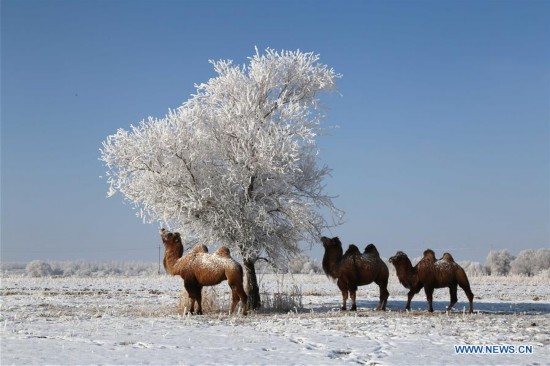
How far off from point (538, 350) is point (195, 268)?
29.6 ft

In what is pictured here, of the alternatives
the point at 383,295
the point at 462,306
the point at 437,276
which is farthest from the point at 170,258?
the point at 462,306

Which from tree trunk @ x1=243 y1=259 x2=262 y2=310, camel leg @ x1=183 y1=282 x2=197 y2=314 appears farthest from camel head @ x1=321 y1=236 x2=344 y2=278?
camel leg @ x1=183 y1=282 x2=197 y2=314

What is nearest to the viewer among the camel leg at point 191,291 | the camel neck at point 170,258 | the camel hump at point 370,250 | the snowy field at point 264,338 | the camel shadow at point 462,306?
the snowy field at point 264,338

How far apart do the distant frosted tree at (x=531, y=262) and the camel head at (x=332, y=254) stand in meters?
52.7

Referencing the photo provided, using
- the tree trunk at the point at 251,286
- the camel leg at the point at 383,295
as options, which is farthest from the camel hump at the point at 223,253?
the camel leg at the point at 383,295

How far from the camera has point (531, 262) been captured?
6981 centimetres

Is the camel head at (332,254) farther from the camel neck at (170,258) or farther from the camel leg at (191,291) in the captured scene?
the camel neck at (170,258)

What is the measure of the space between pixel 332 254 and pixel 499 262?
2090 inches

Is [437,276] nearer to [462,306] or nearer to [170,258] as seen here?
[462,306]

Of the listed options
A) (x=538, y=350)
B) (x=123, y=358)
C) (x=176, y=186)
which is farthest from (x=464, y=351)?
(x=176, y=186)

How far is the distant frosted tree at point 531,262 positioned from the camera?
6794 cm

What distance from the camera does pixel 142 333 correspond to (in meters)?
13.2

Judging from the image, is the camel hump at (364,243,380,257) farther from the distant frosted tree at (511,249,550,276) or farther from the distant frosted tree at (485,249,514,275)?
the distant frosted tree at (511,249,550,276)

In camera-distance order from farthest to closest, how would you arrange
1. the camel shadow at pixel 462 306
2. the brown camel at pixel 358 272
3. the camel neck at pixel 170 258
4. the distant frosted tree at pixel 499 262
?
→ the distant frosted tree at pixel 499 262, the camel shadow at pixel 462 306, the camel neck at pixel 170 258, the brown camel at pixel 358 272
